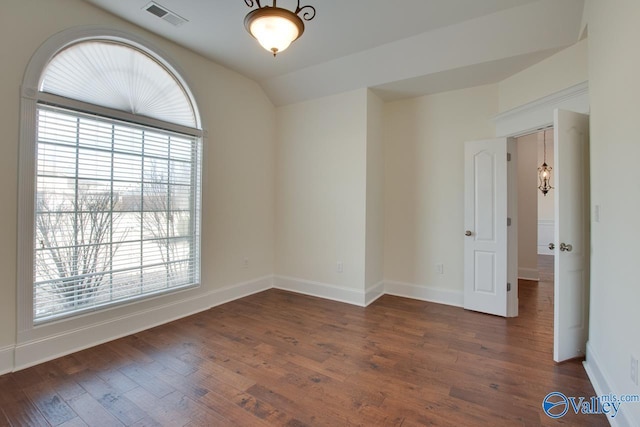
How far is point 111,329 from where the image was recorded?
285 centimetres

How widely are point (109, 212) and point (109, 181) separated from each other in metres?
0.30

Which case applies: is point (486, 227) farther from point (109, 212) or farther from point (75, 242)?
point (75, 242)

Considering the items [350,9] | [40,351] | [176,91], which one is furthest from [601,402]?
[176,91]

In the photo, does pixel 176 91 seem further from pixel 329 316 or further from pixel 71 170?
pixel 329 316

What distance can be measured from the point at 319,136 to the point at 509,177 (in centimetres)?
253

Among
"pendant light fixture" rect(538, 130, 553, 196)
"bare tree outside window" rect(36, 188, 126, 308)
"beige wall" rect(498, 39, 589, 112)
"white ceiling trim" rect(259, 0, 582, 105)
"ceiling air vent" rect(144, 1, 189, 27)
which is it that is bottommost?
"bare tree outside window" rect(36, 188, 126, 308)

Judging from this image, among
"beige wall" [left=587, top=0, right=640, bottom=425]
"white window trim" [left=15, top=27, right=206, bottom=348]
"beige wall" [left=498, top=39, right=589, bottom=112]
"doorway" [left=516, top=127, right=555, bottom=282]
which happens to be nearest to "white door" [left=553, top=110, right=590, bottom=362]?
"beige wall" [left=587, top=0, right=640, bottom=425]

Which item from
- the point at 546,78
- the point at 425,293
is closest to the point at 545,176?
the point at 546,78

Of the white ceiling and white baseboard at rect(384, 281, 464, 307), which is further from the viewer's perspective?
white baseboard at rect(384, 281, 464, 307)

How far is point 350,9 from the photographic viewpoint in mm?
2744

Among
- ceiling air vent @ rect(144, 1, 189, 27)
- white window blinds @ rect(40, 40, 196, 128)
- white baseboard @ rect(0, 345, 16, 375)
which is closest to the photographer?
white baseboard @ rect(0, 345, 16, 375)

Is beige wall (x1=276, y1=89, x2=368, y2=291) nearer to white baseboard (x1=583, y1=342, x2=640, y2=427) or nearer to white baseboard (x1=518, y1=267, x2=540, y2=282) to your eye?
white baseboard (x1=583, y1=342, x2=640, y2=427)

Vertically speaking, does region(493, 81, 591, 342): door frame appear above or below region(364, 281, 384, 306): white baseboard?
above

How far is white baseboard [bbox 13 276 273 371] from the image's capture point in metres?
2.38
